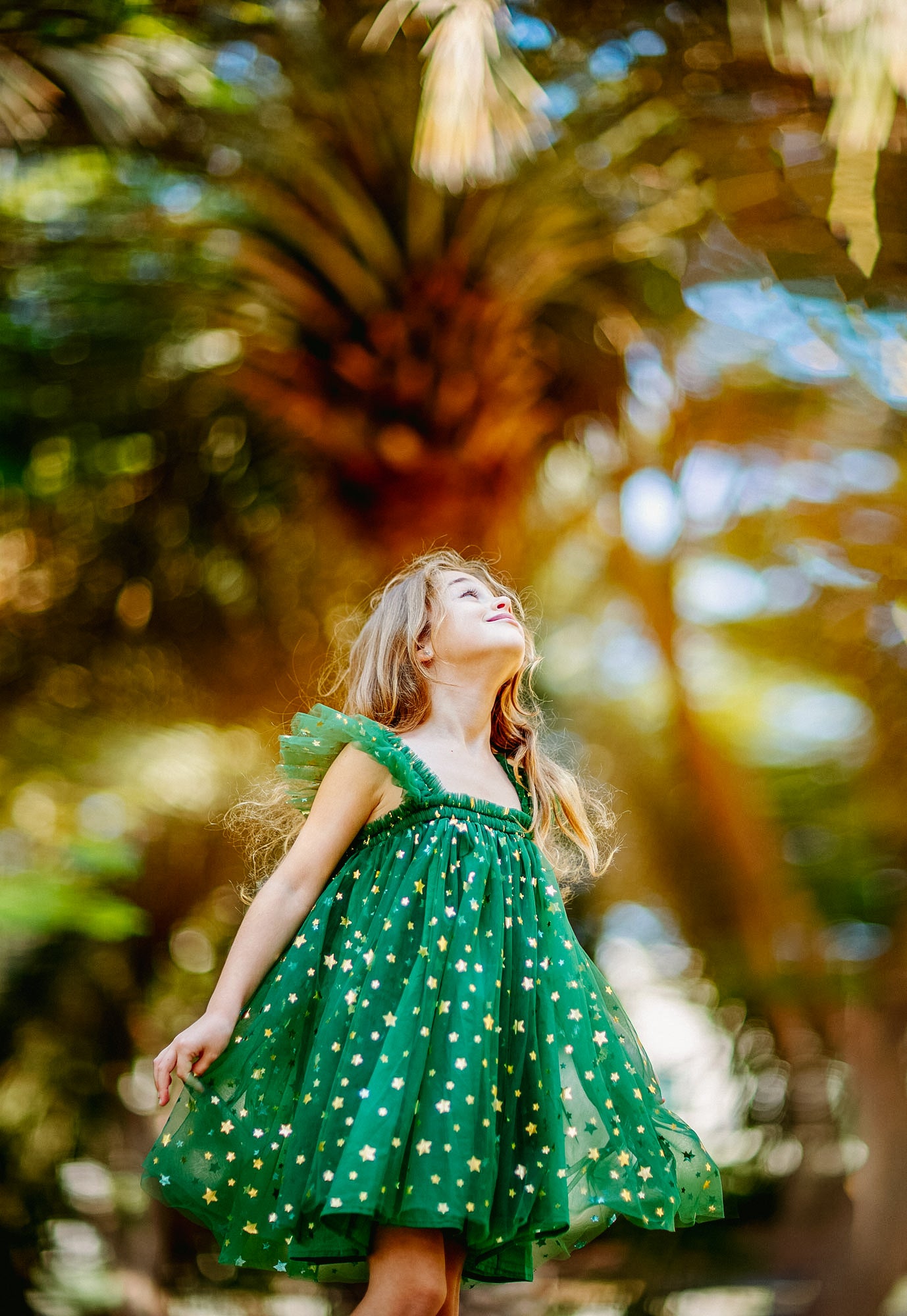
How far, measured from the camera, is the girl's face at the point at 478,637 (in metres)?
2.00

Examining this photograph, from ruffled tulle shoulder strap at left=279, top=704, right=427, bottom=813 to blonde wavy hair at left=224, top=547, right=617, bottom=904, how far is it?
0.27ft

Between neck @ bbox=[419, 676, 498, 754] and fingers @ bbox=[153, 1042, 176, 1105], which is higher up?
neck @ bbox=[419, 676, 498, 754]

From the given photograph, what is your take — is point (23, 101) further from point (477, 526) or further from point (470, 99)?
point (477, 526)

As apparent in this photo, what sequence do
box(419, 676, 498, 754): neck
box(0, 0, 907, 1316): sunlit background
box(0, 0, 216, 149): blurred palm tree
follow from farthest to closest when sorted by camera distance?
box(0, 0, 907, 1316): sunlit background, box(0, 0, 216, 149): blurred palm tree, box(419, 676, 498, 754): neck

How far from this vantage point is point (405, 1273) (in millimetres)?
1477

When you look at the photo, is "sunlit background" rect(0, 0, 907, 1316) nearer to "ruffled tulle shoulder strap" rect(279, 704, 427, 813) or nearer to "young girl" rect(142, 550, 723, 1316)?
"ruffled tulle shoulder strap" rect(279, 704, 427, 813)

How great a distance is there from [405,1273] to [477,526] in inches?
132

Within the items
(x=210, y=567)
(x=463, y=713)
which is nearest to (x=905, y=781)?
(x=210, y=567)

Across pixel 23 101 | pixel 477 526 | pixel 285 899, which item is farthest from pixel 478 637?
pixel 23 101

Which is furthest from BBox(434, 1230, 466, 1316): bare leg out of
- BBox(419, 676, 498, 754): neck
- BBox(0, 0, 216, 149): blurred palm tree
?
BBox(0, 0, 216, 149): blurred palm tree

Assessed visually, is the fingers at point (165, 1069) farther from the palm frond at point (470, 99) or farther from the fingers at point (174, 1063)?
the palm frond at point (470, 99)

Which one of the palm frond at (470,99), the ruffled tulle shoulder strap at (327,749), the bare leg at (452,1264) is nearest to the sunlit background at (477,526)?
the palm frond at (470,99)

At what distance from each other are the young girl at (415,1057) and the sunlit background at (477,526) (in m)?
2.37

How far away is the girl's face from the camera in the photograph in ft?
6.57
